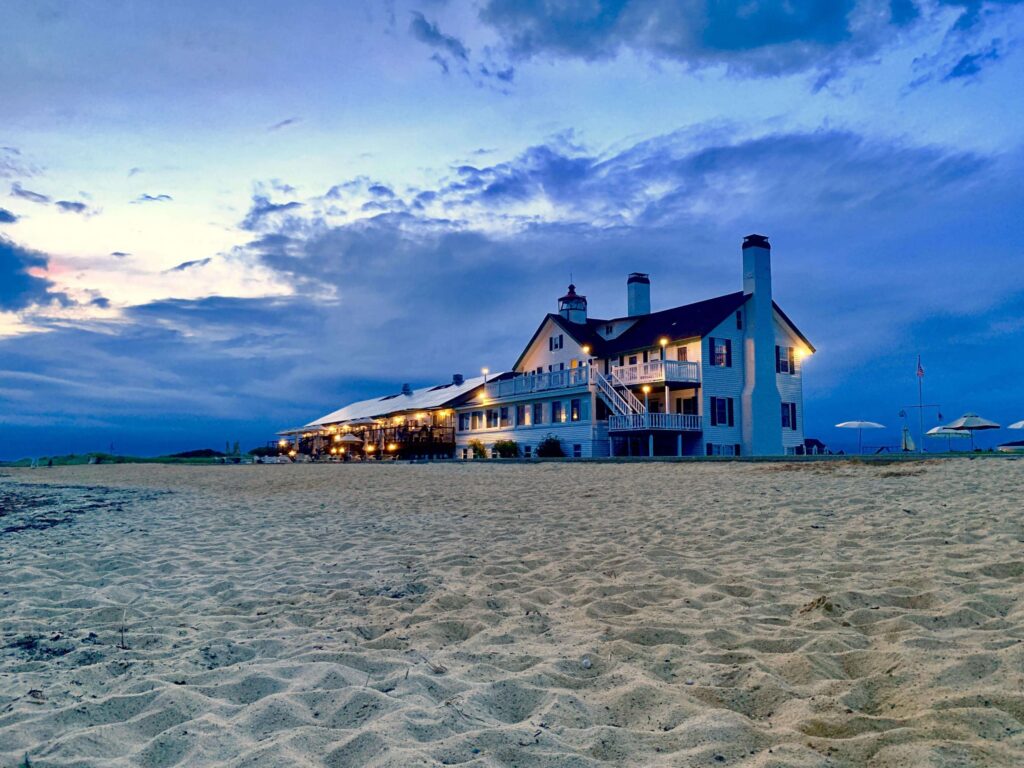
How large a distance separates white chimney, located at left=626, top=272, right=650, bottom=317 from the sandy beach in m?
30.4

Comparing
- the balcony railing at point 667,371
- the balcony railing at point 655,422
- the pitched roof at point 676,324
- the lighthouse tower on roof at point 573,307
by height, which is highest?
the lighthouse tower on roof at point 573,307

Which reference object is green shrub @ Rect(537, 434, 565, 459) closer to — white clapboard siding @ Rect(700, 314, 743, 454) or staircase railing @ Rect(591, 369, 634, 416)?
staircase railing @ Rect(591, 369, 634, 416)

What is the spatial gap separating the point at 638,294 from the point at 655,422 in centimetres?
1184

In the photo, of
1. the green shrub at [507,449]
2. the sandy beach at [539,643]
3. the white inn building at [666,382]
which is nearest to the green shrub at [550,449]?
the white inn building at [666,382]

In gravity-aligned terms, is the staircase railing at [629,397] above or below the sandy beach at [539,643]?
above

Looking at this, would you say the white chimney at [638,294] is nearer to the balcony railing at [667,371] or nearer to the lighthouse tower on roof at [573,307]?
the lighthouse tower on roof at [573,307]

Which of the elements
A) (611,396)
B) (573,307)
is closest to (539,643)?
(611,396)

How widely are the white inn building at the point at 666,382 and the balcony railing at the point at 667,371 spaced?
5 centimetres

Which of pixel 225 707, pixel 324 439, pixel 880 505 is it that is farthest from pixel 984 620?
pixel 324 439

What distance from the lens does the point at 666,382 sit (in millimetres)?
29984

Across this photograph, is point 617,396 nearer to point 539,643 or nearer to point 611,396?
point 611,396

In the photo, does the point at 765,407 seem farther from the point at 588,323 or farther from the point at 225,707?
the point at 225,707

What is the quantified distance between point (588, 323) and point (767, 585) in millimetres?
35779

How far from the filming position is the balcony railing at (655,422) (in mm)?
29016
